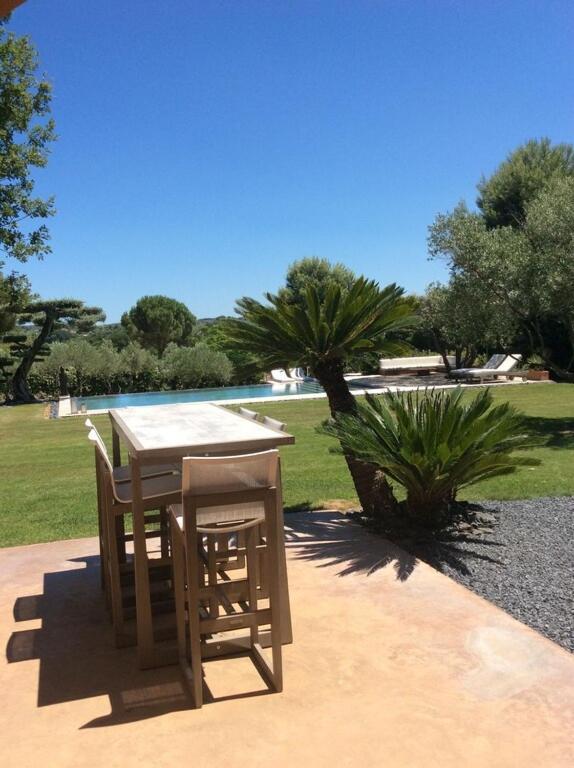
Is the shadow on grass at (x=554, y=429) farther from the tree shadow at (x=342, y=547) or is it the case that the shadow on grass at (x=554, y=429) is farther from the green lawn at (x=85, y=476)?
the tree shadow at (x=342, y=547)

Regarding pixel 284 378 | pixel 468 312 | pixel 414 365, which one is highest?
pixel 468 312

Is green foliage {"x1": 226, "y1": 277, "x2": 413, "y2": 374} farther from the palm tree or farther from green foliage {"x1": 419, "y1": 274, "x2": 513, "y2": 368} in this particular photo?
green foliage {"x1": 419, "y1": 274, "x2": 513, "y2": 368}

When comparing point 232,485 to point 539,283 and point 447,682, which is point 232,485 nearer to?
point 447,682

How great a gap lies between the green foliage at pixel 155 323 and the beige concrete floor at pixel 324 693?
4606 cm

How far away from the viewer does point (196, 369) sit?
28.2 meters

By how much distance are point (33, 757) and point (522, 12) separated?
35.1 ft

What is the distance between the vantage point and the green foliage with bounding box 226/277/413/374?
6.22 meters

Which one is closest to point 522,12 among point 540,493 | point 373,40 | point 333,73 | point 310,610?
point 373,40

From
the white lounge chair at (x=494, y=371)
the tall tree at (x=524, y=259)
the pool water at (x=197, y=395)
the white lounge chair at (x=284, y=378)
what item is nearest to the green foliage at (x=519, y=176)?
the white lounge chair at (x=494, y=371)

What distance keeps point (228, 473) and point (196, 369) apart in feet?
84.1

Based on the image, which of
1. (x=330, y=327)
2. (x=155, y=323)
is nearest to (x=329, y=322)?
(x=330, y=327)

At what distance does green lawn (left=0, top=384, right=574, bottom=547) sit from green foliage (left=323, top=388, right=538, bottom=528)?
85cm

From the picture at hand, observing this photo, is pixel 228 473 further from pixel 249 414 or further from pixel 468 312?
pixel 468 312

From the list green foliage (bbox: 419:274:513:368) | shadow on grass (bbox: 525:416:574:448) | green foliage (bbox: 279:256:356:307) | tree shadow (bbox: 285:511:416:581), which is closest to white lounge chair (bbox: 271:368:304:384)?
green foliage (bbox: 279:256:356:307)
